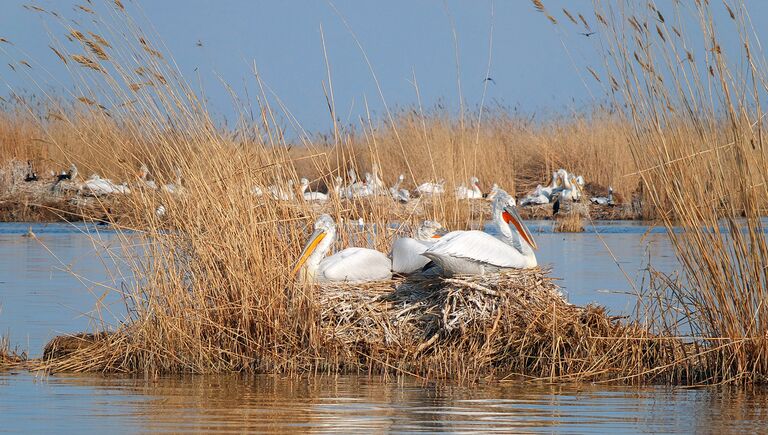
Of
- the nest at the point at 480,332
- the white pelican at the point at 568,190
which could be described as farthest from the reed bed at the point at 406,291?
the white pelican at the point at 568,190

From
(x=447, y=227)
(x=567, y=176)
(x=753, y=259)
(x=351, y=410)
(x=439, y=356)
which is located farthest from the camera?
(x=567, y=176)

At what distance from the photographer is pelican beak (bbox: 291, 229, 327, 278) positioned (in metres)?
7.48

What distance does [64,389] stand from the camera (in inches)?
257

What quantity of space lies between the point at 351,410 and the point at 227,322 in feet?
5.33

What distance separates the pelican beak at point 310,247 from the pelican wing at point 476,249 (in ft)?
2.65

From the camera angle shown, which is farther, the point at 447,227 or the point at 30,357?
the point at 447,227

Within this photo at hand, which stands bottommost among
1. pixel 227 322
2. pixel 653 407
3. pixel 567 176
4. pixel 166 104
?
pixel 653 407

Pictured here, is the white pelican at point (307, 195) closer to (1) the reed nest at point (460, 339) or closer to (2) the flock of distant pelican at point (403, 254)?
(2) the flock of distant pelican at point (403, 254)

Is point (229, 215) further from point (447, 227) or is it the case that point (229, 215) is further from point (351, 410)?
point (447, 227)

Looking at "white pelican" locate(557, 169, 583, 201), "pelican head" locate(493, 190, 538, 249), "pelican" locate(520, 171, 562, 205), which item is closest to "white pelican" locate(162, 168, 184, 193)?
"pelican head" locate(493, 190, 538, 249)

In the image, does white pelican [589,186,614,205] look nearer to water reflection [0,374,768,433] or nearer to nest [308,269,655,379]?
nest [308,269,655,379]

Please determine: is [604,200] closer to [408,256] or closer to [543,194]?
[543,194]

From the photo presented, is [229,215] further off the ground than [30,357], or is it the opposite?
[229,215]

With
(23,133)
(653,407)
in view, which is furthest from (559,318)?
(23,133)
